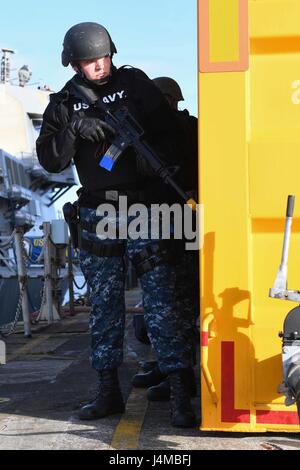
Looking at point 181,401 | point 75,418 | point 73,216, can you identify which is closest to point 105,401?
point 75,418

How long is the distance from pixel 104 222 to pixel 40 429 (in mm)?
1056

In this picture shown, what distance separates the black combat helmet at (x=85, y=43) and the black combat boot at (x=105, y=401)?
63.7 inches

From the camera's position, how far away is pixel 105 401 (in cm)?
345

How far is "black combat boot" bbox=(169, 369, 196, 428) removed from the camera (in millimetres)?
3146

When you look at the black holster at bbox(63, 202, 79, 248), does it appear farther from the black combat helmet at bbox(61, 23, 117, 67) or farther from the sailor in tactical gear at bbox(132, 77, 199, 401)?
the black combat helmet at bbox(61, 23, 117, 67)

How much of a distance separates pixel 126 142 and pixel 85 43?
55 cm

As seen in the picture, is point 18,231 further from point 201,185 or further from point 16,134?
point 16,134

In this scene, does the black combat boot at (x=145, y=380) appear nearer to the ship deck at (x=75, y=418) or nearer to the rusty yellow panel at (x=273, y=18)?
the ship deck at (x=75, y=418)

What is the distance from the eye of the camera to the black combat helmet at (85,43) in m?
3.41

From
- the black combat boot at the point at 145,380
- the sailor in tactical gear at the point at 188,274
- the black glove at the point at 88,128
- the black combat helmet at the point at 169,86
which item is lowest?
the black combat boot at the point at 145,380

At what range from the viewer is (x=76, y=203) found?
11.9 feet

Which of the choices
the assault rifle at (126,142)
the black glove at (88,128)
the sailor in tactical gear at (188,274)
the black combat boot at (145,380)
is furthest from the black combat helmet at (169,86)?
the black combat boot at (145,380)
